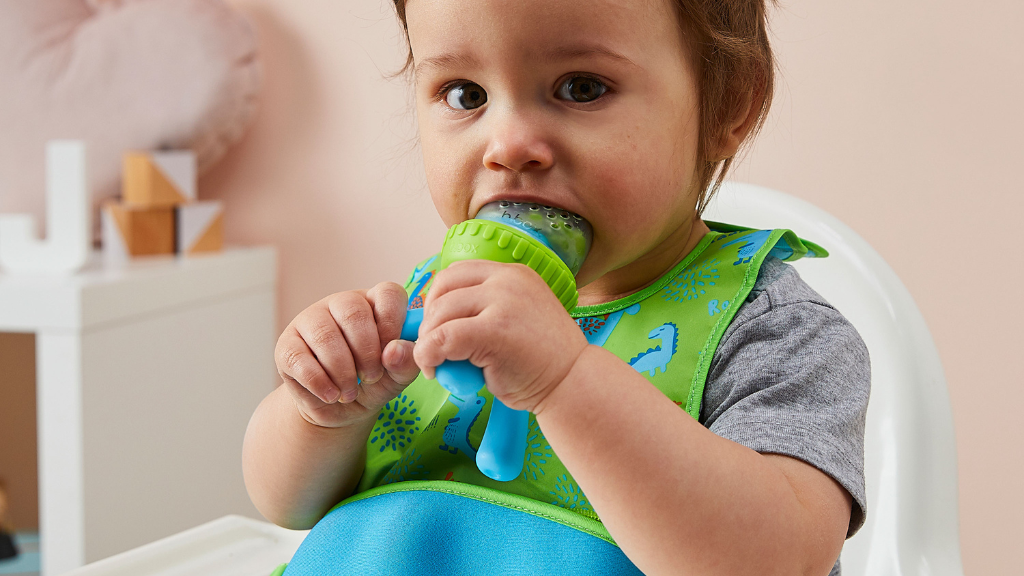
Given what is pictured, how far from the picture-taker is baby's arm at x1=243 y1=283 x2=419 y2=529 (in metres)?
0.47

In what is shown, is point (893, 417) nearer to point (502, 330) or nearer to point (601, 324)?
point (601, 324)

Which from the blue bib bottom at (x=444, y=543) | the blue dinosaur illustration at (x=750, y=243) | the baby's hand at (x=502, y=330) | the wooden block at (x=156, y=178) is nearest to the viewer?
the baby's hand at (x=502, y=330)

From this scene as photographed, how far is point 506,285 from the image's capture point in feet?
1.30

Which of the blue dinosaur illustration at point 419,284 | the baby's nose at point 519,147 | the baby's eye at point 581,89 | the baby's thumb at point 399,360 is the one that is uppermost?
the baby's eye at point 581,89

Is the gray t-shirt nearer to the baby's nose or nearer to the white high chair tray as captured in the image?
the baby's nose

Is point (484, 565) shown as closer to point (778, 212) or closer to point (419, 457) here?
point (419, 457)

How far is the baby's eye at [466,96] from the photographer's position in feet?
1.77

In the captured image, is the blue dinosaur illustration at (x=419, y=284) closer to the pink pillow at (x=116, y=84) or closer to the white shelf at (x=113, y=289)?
the white shelf at (x=113, y=289)

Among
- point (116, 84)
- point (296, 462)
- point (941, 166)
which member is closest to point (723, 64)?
point (296, 462)

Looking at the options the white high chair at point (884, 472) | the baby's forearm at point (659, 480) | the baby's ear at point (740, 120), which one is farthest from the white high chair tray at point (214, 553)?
the baby's ear at point (740, 120)

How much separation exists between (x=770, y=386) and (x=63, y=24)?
1155mm

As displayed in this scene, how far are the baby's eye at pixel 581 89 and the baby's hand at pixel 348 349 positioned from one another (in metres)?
0.15

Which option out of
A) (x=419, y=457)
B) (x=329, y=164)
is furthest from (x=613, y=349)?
(x=329, y=164)

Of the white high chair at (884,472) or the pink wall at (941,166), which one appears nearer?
the white high chair at (884,472)
